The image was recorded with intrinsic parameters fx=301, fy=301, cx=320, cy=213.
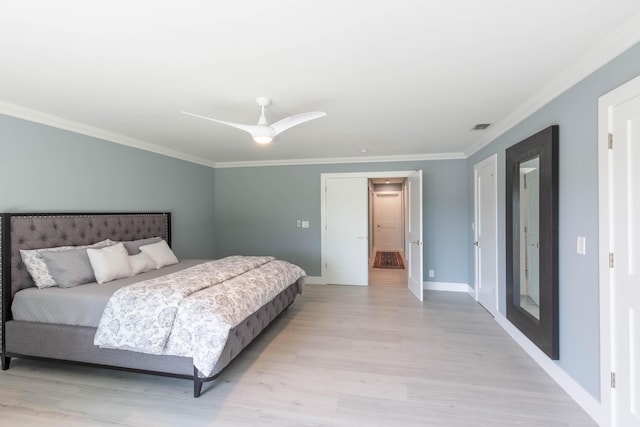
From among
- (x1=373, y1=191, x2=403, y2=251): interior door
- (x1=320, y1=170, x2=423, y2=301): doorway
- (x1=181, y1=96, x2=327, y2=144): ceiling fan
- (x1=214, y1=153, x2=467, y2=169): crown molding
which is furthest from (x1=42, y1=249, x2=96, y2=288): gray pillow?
(x1=373, y1=191, x2=403, y2=251): interior door

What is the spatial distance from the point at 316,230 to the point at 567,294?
3.74 metres

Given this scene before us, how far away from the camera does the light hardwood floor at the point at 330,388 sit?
195 cm

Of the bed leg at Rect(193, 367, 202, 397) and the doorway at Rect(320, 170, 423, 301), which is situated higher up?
the doorway at Rect(320, 170, 423, 301)

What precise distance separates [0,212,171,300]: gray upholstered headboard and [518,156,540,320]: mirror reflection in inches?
173

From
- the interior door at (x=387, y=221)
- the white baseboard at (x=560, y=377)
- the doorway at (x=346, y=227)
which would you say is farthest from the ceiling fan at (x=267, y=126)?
the interior door at (x=387, y=221)

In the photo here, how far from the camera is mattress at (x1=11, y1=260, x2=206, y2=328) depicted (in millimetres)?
2373

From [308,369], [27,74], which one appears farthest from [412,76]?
[27,74]

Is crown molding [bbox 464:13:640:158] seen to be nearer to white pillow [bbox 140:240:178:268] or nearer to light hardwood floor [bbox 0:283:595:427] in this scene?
light hardwood floor [bbox 0:283:595:427]

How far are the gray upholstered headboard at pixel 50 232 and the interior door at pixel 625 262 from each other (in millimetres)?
4384

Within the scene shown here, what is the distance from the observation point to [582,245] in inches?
78.3

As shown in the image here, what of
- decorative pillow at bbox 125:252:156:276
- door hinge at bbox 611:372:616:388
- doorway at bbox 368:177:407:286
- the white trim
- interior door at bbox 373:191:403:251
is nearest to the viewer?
door hinge at bbox 611:372:616:388

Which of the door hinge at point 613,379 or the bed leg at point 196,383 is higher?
the door hinge at point 613,379

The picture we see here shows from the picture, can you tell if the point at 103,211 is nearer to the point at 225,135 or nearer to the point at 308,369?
the point at 225,135

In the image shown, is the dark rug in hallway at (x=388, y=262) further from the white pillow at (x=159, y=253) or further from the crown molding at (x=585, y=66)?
the white pillow at (x=159, y=253)
